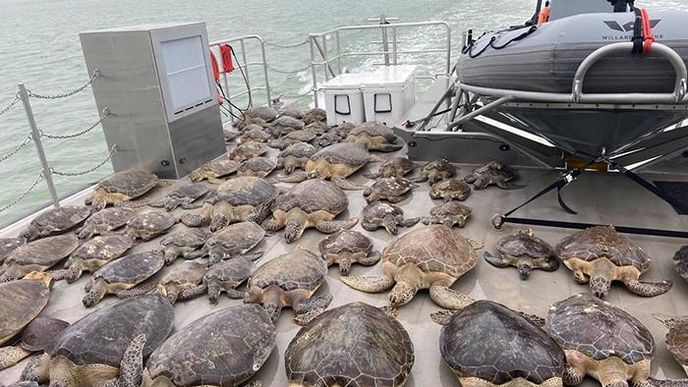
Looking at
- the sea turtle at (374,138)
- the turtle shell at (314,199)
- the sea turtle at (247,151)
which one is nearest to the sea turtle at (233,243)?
the turtle shell at (314,199)

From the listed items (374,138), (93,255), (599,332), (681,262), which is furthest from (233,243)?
(681,262)

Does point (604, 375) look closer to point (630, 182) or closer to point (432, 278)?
point (432, 278)

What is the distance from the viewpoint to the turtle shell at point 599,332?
212 centimetres

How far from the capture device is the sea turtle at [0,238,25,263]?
11.9 feet

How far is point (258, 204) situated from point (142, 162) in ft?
5.66

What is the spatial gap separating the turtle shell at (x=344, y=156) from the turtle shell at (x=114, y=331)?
2320mm

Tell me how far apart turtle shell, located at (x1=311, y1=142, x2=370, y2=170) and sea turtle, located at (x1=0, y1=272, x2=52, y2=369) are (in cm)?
242

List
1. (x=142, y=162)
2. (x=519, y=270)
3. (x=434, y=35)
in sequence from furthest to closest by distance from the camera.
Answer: (x=434, y=35), (x=142, y=162), (x=519, y=270)

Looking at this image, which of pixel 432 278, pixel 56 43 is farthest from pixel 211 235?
pixel 56 43

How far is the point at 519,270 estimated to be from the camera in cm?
297

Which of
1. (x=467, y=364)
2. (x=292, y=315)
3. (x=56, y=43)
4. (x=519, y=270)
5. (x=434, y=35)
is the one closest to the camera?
(x=467, y=364)

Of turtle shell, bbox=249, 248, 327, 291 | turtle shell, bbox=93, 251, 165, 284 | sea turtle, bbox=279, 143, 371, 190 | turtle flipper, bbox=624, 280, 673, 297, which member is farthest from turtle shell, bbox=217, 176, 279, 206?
turtle flipper, bbox=624, 280, 673, 297

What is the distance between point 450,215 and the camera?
3609mm

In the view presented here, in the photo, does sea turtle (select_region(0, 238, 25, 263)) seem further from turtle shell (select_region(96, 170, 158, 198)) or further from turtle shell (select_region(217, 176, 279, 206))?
turtle shell (select_region(217, 176, 279, 206))
